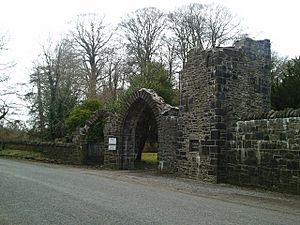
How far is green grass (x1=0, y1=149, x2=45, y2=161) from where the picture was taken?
28.6 metres

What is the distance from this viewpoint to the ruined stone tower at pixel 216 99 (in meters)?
16.0

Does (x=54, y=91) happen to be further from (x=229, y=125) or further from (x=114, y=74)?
(x=229, y=125)

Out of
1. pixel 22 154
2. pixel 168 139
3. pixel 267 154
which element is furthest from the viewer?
pixel 22 154

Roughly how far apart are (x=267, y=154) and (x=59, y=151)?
1694 cm

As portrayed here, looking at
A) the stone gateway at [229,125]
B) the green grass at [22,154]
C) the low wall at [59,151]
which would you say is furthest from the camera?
the green grass at [22,154]

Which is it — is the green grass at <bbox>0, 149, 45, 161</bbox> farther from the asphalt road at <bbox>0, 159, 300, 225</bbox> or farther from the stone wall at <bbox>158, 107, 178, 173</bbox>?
the asphalt road at <bbox>0, 159, 300, 225</bbox>

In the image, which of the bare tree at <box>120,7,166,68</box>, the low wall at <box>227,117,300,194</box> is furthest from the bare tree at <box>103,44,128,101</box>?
the low wall at <box>227,117,300,194</box>

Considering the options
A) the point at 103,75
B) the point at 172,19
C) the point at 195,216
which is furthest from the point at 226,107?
the point at 103,75

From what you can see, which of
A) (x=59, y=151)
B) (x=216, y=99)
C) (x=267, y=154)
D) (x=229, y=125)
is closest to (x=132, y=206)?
(x=267, y=154)

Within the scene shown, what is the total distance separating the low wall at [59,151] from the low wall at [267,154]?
12.4 meters

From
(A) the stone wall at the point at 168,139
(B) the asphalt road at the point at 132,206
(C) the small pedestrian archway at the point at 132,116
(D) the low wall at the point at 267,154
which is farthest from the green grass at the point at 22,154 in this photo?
(D) the low wall at the point at 267,154

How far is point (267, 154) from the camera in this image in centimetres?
1361

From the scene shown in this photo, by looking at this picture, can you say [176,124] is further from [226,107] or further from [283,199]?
[283,199]

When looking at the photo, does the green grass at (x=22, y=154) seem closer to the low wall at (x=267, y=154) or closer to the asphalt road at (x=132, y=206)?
the asphalt road at (x=132, y=206)
